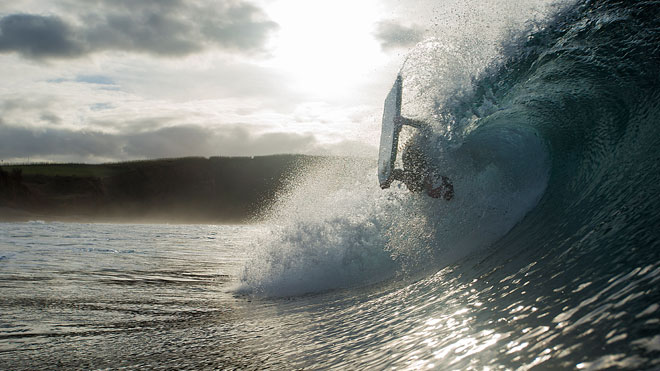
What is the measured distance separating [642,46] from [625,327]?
520cm

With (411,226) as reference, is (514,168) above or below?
above

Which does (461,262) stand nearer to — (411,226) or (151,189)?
(411,226)

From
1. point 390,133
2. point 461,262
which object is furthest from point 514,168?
point 461,262

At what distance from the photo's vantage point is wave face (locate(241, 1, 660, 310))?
435 centimetres

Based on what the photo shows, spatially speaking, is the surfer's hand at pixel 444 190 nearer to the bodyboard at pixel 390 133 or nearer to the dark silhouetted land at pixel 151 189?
the bodyboard at pixel 390 133

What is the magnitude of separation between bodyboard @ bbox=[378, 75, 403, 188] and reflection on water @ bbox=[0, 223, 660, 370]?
2.26m

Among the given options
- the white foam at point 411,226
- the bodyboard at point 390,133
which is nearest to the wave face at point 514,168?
the white foam at point 411,226

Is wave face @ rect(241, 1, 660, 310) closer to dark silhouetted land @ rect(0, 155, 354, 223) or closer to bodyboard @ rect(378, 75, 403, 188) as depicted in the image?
bodyboard @ rect(378, 75, 403, 188)

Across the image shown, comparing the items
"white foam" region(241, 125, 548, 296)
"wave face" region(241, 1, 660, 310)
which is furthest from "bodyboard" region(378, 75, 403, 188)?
"white foam" region(241, 125, 548, 296)

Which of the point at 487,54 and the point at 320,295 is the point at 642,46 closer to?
the point at 487,54

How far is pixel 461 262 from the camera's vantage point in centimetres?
530

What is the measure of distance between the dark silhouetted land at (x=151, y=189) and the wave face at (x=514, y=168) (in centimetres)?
5181

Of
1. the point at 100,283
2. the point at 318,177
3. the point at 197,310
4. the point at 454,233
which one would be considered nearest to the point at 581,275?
the point at 454,233

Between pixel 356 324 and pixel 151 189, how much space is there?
7663cm
